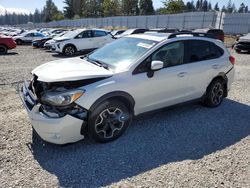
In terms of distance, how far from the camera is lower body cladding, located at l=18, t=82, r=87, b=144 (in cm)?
349

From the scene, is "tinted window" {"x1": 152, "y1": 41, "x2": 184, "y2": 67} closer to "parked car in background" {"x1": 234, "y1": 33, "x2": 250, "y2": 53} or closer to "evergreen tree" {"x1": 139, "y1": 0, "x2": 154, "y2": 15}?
"parked car in background" {"x1": 234, "y1": 33, "x2": 250, "y2": 53}

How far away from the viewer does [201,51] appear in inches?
207

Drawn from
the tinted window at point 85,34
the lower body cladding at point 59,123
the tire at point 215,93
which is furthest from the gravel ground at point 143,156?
the tinted window at point 85,34

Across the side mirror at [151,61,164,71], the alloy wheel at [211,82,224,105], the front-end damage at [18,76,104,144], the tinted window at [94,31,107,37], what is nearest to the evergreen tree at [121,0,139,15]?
the tinted window at [94,31,107,37]

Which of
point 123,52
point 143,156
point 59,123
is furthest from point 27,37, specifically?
point 143,156

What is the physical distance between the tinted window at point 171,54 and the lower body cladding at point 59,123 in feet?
5.50

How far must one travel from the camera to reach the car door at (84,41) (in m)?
15.4

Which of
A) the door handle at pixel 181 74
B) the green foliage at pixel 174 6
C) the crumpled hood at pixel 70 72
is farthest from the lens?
the green foliage at pixel 174 6

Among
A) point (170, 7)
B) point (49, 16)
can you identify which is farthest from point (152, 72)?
point (49, 16)

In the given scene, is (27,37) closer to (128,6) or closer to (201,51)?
(201,51)

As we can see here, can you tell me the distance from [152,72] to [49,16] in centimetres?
11975

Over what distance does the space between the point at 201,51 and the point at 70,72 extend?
2.80m

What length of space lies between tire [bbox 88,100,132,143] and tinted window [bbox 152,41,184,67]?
108cm

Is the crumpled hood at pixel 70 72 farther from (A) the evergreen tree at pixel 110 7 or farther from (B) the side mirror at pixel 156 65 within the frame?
(A) the evergreen tree at pixel 110 7
